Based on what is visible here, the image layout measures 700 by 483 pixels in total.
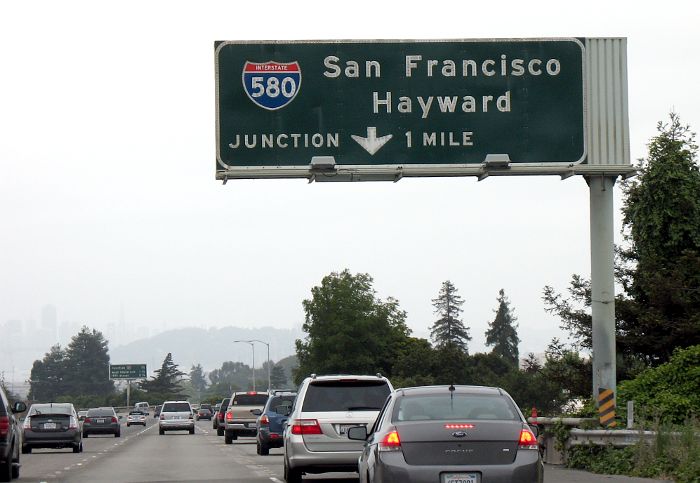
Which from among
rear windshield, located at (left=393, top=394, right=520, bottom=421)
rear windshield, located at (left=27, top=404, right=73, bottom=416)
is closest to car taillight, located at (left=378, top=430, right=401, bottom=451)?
rear windshield, located at (left=393, top=394, right=520, bottom=421)

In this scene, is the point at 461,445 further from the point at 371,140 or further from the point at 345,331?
the point at 345,331

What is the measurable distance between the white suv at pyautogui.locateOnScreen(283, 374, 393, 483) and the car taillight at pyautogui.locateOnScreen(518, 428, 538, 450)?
23.2 feet

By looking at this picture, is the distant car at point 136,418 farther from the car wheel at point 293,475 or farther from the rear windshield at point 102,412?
the car wheel at point 293,475

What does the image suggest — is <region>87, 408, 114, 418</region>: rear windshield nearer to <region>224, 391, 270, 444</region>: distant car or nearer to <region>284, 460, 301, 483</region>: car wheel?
<region>224, 391, 270, 444</region>: distant car

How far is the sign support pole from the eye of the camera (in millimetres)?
28375

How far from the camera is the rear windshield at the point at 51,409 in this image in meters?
42.6

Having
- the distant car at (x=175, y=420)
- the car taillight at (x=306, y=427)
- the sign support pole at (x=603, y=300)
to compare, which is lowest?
the distant car at (x=175, y=420)

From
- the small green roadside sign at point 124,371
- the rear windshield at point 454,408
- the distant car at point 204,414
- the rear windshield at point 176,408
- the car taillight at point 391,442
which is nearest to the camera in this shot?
the car taillight at point 391,442

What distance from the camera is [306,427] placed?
21219 millimetres

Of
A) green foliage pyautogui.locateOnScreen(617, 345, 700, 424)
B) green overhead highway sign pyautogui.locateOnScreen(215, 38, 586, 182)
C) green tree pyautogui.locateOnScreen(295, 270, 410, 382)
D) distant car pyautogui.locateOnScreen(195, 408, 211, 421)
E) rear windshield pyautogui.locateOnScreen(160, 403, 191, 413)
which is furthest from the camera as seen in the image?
green tree pyautogui.locateOnScreen(295, 270, 410, 382)

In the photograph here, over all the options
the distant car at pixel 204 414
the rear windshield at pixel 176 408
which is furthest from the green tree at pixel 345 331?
the rear windshield at pixel 176 408

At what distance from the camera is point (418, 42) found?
95.3 ft

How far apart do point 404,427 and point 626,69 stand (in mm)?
17643

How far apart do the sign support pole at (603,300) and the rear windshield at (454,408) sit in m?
14.2
